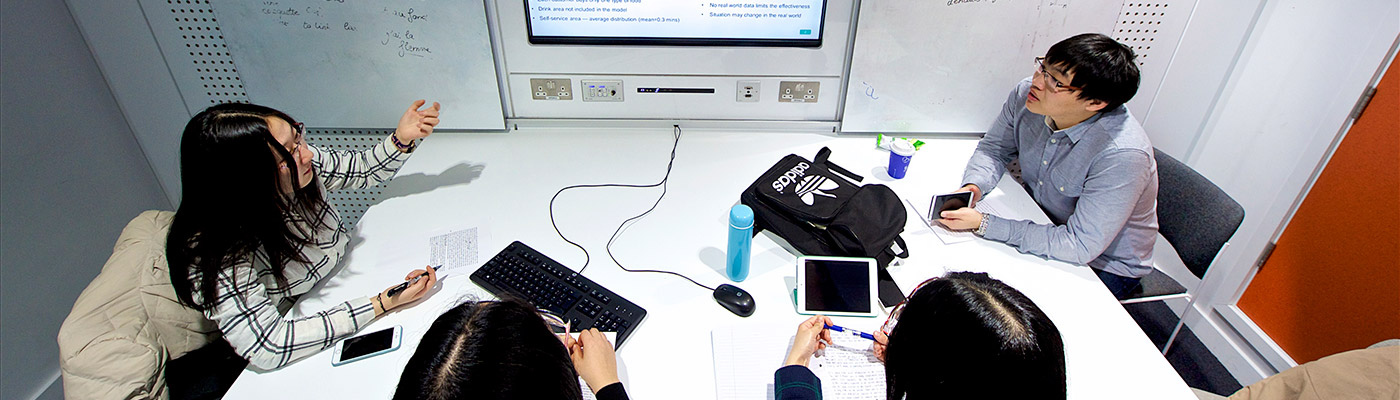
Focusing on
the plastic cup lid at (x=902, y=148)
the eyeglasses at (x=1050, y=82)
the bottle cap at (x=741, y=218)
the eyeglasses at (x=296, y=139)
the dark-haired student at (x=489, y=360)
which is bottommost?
the plastic cup lid at (x=902, y=148)

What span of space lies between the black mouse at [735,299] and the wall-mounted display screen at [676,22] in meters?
0.95

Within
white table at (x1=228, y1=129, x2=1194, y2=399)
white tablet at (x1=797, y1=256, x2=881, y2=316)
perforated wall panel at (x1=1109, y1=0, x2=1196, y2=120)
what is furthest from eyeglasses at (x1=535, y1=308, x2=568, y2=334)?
→ perforated wall panel at (x1=1109, y1=0, x2=1196, y2=120)

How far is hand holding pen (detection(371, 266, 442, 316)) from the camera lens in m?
1.29

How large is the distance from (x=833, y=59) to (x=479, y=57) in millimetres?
1189

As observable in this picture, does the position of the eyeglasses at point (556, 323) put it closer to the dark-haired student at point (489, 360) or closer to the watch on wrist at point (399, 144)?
the dark-haired student at point (489, 360)

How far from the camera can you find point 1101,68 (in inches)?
57.7

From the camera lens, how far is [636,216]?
5.46 feet

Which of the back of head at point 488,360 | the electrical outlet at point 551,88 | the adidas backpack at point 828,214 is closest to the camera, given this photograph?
the back of head at point 488,360

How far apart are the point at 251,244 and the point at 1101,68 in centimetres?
200

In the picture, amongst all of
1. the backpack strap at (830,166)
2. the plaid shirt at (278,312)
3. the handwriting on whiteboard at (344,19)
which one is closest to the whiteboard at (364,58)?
the handwriting on whiteboard at (344,19)

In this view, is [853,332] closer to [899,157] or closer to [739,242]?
[739,242]

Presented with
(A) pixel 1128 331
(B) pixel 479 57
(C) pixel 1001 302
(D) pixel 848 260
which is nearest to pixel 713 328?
(D) pixel 848 260

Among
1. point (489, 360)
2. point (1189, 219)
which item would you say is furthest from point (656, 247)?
point (1189, 219)

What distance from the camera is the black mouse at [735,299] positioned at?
1317 millimetres
